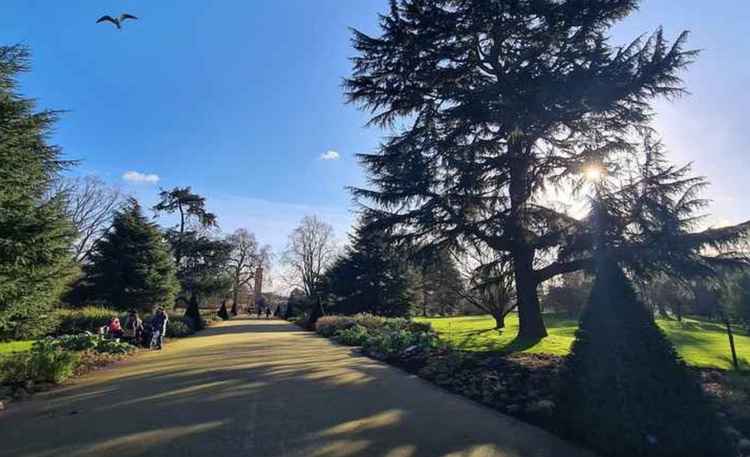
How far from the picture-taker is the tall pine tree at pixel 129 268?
22.4m

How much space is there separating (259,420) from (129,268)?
21.4m

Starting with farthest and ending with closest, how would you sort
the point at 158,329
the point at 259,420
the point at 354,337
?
the point at 354,337
the point at 158,329
the point at 259,420

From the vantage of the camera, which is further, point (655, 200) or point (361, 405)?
point (655, 200)

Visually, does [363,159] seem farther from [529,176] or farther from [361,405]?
[361,405]

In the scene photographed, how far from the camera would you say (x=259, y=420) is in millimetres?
5168

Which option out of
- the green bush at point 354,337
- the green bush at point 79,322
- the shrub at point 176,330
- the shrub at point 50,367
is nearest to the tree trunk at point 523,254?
the green bush at point 354,337

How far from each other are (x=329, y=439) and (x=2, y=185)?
351 inches

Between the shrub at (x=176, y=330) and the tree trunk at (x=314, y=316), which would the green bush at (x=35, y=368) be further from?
the tree trunk at (x=314, y=316)

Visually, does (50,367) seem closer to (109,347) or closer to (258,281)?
(109,347)

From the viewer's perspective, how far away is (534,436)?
4703 mm

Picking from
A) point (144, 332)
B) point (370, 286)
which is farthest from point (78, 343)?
point (370, 286)

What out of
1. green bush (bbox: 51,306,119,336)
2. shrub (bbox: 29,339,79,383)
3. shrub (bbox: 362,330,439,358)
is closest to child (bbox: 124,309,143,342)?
green bush (bbox: 51,306,119,336)

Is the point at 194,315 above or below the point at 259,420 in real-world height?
above

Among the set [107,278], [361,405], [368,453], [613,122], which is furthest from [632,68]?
[107,278]
